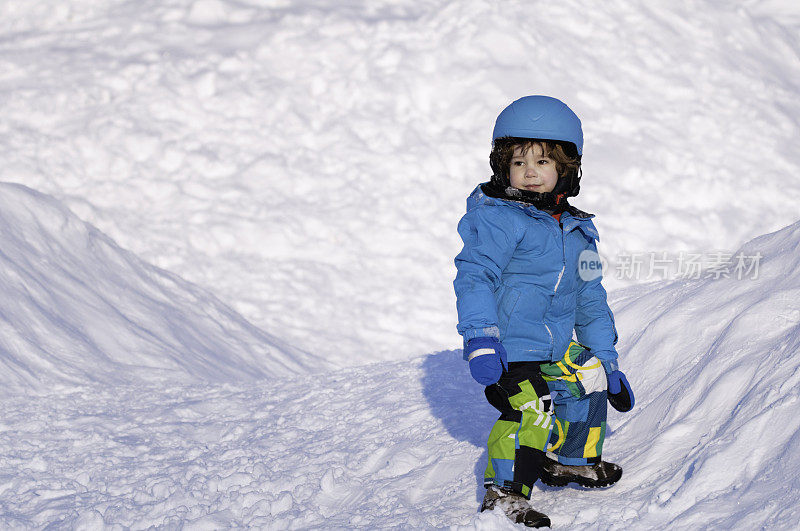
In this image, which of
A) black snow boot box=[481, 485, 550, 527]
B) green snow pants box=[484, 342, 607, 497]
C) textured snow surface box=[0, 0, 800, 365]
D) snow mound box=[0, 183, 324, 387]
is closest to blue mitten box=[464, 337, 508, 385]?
green snow pants box=[484, 342, 607, 497]

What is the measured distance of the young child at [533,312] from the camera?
9.77ft

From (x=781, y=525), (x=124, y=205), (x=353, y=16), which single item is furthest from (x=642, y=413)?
(x=353, y=16)

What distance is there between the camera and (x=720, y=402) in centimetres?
333

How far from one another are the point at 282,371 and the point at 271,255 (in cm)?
203

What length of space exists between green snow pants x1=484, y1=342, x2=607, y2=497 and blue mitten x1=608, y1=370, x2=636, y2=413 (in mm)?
63

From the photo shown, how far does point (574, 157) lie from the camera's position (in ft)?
10.3

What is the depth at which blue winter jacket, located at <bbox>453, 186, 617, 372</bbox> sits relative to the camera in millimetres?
2982

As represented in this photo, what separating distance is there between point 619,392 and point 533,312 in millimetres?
516

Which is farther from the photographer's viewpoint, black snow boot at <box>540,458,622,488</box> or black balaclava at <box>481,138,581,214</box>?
black snow boot at <box>540,458,622,488</box>

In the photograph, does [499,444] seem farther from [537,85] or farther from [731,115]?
[731,115]

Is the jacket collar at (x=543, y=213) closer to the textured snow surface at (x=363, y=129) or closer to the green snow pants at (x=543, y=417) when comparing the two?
the green snow pants at (x=543, y=417)

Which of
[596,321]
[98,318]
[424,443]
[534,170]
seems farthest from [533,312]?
[98,318]

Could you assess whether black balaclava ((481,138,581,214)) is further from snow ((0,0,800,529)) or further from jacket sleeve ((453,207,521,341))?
snow ((0,0,800,529))

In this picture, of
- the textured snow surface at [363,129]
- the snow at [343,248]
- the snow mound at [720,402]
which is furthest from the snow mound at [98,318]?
the snow mound at [720,402]
